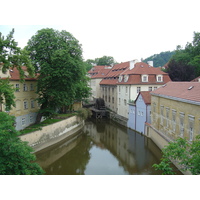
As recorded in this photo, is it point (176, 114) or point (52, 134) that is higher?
point (176, 114)

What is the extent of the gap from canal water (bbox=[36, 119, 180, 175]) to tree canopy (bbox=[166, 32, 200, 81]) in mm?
14328

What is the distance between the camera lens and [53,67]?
834 inches

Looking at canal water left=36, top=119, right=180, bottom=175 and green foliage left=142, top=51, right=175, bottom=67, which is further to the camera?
green foliage left=142, top=51, right=175, bottom=67

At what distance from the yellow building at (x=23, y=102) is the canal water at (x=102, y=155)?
4644 millimetres

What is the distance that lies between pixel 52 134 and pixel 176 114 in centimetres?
1213

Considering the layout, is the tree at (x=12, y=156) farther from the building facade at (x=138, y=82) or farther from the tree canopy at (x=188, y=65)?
the tree canopy at (x=188, y=65)

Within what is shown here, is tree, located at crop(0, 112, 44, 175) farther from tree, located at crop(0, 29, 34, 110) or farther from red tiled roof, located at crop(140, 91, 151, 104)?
red tiled roof, located at crop(140, 91, 151, 104)

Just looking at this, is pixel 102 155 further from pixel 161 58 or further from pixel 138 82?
pixel 161 58

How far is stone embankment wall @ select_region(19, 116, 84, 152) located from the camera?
1877 centimetres

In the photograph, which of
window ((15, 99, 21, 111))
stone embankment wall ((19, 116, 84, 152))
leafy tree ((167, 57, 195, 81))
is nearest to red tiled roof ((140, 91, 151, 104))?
stone embankment wall ((19, 116, 84, 152))

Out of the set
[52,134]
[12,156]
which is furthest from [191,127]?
[52,134]

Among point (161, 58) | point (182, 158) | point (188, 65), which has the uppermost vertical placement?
point (161, 58)

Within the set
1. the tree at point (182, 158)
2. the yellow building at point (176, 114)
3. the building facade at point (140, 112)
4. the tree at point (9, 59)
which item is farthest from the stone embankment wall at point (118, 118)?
the tree at point (182, 158)

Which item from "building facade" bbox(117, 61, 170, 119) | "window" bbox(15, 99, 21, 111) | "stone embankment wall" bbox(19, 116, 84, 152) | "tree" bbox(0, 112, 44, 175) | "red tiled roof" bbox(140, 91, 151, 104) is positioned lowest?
"stone embankment wall" bbox(19, 116, 84, 152)
